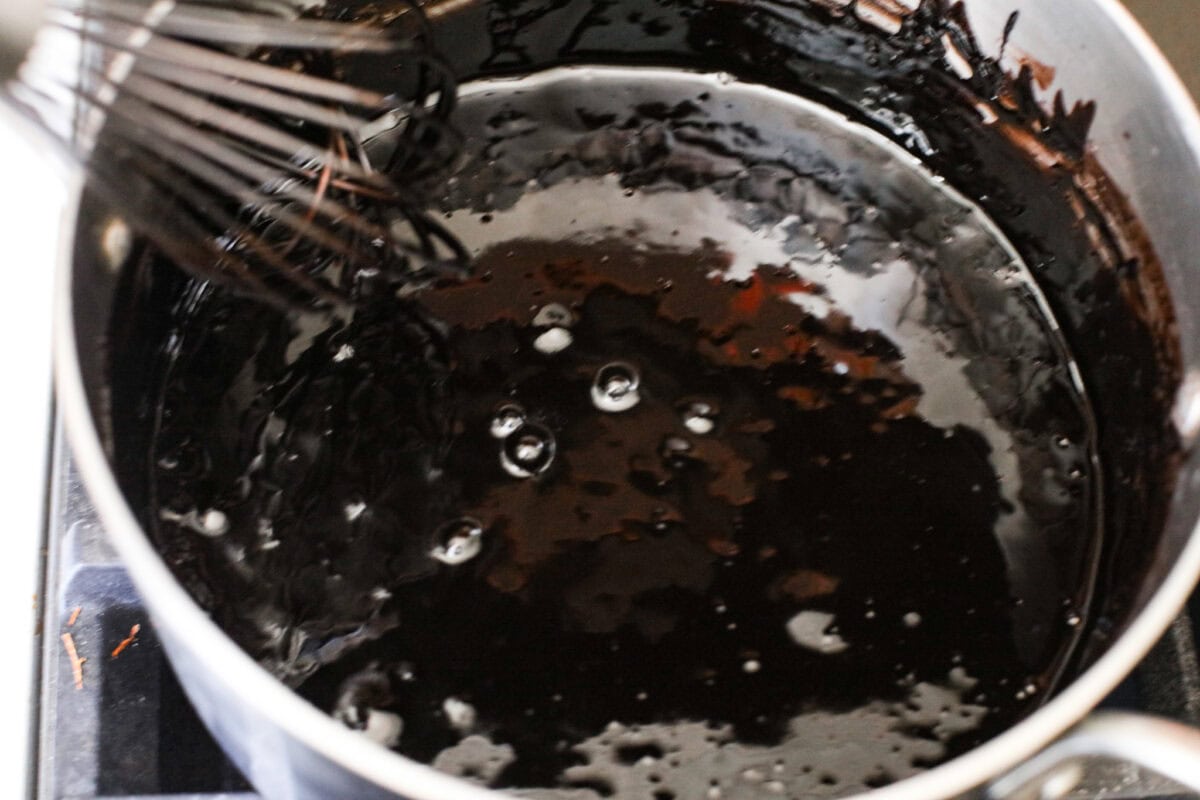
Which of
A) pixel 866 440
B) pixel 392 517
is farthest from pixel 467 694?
pixel 866 440

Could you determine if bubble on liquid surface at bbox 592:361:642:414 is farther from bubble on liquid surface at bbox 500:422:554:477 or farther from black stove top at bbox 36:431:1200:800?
black stove top at bbox 36:431:1200:800

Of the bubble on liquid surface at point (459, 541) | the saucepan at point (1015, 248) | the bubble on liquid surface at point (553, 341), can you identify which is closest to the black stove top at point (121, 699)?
the saucepan at point (1015, 248)

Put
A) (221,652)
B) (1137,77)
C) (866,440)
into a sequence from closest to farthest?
(221,652) < (1137,77) < (866,440)

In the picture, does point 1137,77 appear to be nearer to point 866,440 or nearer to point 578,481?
point 866,440

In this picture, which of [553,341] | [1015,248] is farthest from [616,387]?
[1015,248]

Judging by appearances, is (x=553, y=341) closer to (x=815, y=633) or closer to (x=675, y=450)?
(x=675, y=450)

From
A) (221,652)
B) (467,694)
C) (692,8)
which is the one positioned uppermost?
(692,8)

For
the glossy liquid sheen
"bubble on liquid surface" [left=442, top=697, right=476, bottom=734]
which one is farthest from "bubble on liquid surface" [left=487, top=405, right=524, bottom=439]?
"bubble on liquid surface" [left=442, top=697, right=476, bottom=734]
